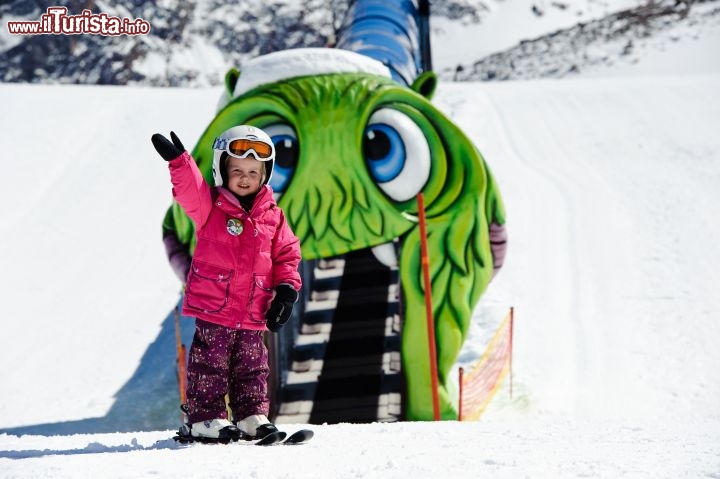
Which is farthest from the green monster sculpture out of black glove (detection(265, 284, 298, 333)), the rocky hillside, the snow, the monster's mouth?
the rocky hillside

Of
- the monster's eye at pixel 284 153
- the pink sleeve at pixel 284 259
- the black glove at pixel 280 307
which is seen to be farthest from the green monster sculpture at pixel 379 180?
the black glove at pixel 280 307

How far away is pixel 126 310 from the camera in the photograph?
9.13 metres

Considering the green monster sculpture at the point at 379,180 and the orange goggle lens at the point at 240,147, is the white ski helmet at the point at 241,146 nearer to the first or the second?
the orange goggle lens at the point at 240,147

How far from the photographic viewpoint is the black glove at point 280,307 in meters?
3.05

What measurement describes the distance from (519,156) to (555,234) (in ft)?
11.9

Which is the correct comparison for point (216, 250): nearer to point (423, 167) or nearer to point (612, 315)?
point (423, 167)

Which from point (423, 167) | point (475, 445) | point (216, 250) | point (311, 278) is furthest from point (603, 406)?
point (216, 250)

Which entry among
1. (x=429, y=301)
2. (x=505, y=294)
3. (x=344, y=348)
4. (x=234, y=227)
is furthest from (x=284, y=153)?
(x=505, y=294)

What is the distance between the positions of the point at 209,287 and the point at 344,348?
4.41 m

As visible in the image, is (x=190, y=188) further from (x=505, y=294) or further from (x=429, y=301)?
(x=505, y=294)

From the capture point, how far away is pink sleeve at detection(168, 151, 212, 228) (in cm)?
290

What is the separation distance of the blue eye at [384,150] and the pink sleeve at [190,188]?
2.65 m

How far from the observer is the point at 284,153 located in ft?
18.2

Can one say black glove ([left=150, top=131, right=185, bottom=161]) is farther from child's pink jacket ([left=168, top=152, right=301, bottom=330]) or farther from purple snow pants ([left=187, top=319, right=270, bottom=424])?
purple snow pants ([left=187, top=319, right=270, bottom=424])
